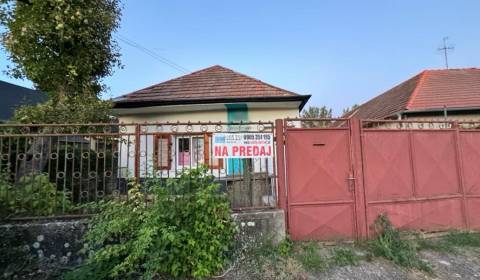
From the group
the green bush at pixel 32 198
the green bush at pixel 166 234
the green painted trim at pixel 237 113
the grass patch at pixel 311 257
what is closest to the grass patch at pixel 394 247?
the grass patch at pixel 311 257

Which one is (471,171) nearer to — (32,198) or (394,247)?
(394,247)

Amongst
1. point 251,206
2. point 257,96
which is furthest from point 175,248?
point 257,96

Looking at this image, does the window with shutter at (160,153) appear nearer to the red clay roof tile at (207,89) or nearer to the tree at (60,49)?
the tree at (60,49)

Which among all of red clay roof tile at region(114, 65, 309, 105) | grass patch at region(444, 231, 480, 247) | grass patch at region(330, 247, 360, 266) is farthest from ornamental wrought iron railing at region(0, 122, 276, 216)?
red clay roof tile at region(114, 65, 309, 105)

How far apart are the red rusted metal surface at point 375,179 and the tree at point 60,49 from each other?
4771 mm

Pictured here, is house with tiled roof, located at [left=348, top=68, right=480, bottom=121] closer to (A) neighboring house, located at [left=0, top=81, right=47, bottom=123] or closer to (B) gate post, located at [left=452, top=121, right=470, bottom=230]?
(B) gate post, located at [left=452, top=121, right=470, bottom=230]

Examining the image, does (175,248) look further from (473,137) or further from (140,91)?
(140,91)

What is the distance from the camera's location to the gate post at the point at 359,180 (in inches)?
213

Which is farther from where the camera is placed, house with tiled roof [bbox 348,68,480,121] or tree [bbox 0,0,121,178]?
house with tiled roof [bbox 348,68,480,121]

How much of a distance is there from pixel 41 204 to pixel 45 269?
0.94 metres

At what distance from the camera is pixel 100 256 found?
398 cm

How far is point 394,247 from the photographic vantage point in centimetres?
500

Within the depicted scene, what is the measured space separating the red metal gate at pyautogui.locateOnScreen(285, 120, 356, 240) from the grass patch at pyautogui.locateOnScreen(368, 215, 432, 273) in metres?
0.45

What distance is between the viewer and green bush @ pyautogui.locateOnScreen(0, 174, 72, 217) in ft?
14.8
